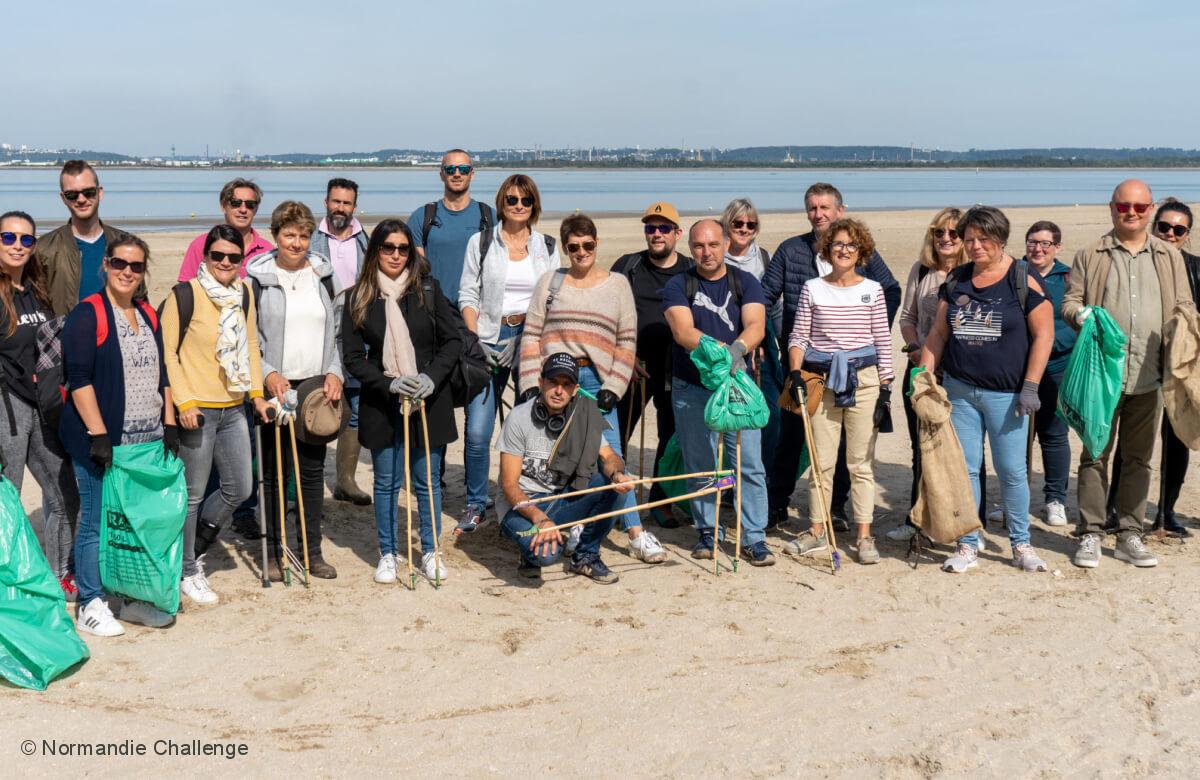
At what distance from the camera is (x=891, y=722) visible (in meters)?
4.55

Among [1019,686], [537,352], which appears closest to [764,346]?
[537,352]

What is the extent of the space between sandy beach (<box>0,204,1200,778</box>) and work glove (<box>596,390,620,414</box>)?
3.32 ft

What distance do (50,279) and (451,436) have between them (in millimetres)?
2261

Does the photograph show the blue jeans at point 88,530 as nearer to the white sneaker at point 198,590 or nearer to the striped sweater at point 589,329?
the white sneaker at point 198,590

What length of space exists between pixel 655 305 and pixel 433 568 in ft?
6.84

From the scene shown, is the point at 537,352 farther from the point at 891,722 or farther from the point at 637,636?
the point at 891,722

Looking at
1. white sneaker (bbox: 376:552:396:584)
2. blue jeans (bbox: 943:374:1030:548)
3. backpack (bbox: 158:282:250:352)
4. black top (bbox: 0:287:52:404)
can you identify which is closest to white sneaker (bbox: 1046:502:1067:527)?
blue jeans (bbox: 943:374:1030:548)

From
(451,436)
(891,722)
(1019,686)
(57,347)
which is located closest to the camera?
(891,722)

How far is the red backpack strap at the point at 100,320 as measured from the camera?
5.12 m

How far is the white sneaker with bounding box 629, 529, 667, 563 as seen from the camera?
662 centimetres

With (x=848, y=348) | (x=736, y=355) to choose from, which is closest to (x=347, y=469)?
(x=736, y=355)

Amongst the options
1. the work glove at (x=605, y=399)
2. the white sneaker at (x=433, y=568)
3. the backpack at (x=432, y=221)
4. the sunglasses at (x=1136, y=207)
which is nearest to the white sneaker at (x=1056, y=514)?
the sunglasses at (x=1136, y=207)

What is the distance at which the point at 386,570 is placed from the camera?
20.4ft

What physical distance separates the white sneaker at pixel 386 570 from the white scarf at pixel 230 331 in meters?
1.32
